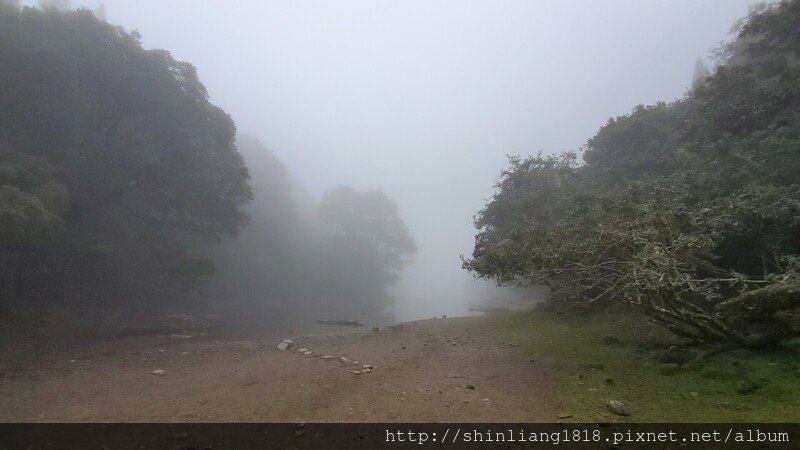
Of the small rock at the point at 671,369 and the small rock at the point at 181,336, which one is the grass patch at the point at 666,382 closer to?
the small rock at the point at 671,369

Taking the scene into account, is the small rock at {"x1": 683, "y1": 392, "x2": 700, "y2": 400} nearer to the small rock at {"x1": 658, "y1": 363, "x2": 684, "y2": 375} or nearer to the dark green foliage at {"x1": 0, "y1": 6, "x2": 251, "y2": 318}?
the small rock at {"x1": 658, "y1": 363, "x2": 684, "y2": 375}

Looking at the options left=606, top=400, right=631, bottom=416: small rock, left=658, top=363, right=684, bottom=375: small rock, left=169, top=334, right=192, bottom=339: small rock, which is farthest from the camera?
left=169, top=334, right=192, bottom=339: small rock

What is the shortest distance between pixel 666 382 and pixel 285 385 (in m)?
7.20

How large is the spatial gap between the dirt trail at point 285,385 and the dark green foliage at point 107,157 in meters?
5.85

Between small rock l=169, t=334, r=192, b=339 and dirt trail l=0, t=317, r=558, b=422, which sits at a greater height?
dirt trail l=0, t=317, r=558, b=422

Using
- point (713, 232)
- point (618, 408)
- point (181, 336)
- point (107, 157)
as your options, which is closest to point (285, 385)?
point (618, 408)

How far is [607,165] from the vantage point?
21.0 m

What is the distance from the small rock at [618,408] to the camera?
5070mm

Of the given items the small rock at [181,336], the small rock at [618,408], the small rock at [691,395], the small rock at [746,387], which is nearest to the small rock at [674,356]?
the small rock at [746,387]

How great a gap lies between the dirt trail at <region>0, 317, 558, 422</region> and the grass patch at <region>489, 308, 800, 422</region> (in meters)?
0.65

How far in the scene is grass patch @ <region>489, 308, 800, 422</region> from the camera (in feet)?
15.9

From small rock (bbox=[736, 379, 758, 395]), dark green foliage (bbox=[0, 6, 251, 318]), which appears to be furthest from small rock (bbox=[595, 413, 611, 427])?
dark green foliage (bbox=[0, 6, 251, 318])

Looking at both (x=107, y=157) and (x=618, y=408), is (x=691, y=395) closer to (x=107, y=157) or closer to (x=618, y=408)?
(x=618, y=408)
